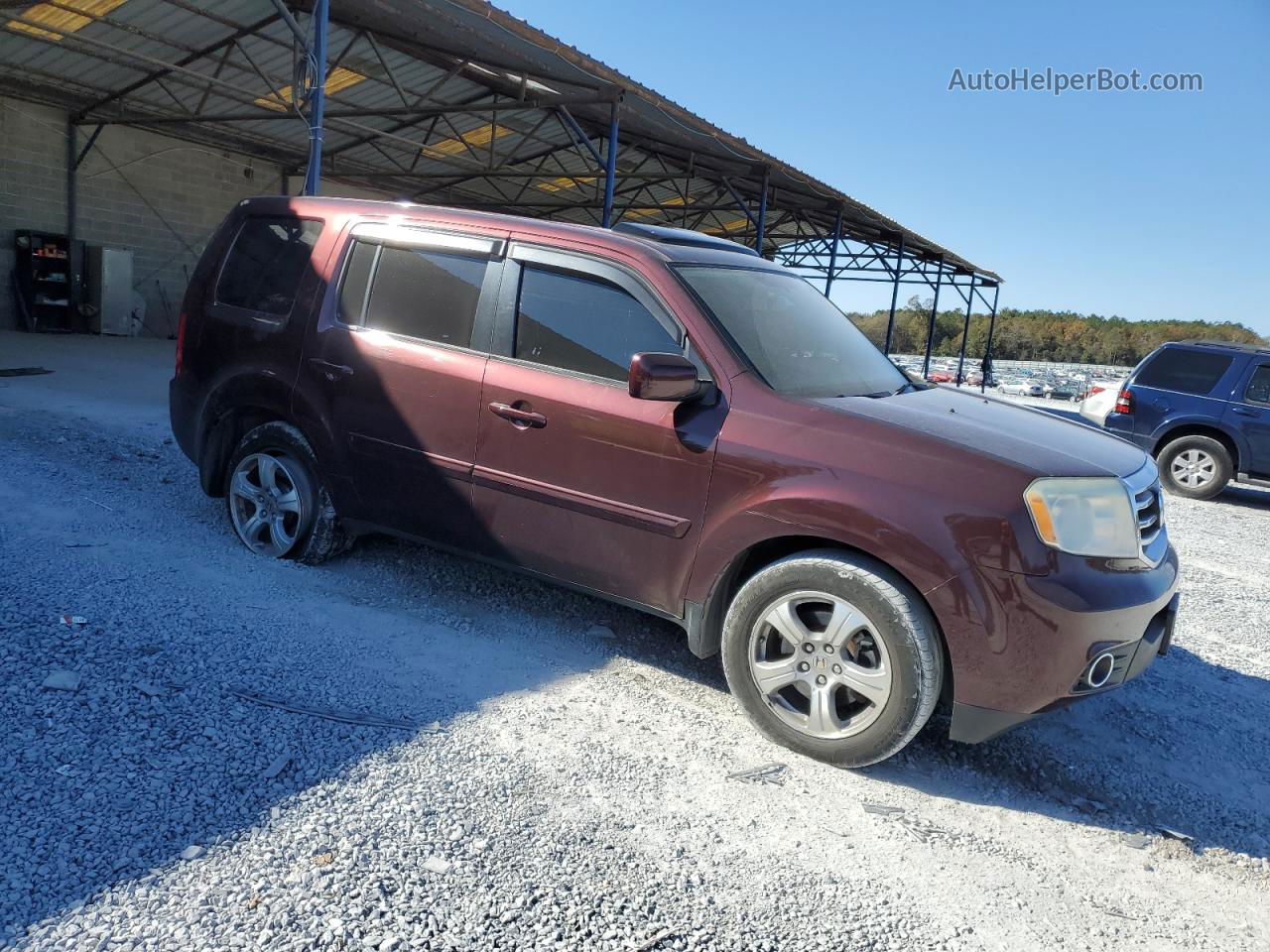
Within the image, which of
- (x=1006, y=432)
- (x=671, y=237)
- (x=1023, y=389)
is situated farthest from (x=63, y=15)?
(x=1023, y=389)

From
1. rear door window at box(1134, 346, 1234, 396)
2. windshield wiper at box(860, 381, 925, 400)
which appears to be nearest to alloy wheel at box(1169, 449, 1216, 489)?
rear door window at box(1134, 346, 1234, 396)

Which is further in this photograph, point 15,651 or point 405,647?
point 405,647

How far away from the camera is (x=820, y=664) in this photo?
3.15 meters

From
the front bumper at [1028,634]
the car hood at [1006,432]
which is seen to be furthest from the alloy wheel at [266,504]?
the front bumper at [1028,634]

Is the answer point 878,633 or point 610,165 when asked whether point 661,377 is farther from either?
point 610,165

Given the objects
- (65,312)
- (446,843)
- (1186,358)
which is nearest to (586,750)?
(446,843)

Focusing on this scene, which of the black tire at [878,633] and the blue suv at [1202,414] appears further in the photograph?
the blue suv at [1202,414]

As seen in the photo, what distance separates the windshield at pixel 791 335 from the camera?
11.7 ft

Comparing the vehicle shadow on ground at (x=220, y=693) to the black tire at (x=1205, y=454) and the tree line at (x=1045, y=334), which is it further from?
the tree line at (x=1045, y=334)

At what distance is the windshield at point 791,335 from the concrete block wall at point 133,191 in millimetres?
17736

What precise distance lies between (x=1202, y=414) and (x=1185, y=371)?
0.64 metres

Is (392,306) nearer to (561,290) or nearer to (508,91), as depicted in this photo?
(561,290)

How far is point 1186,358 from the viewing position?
10914mm

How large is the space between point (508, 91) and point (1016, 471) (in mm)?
15506
